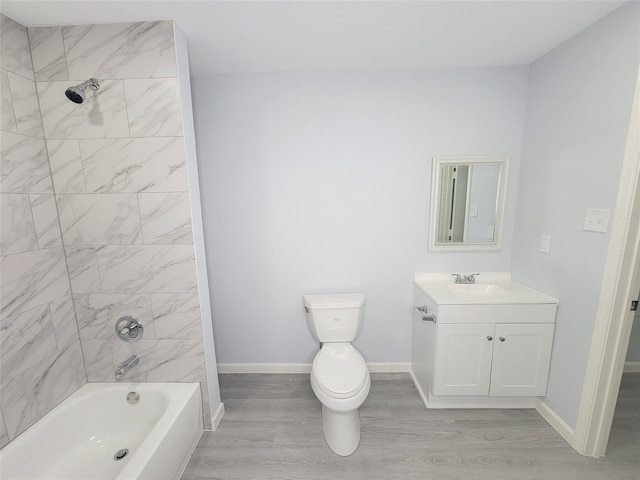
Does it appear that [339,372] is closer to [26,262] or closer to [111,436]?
[111,436]

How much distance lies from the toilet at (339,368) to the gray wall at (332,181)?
0.72 feet

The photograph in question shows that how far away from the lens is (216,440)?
158 cm

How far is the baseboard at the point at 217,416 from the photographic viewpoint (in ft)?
5.42

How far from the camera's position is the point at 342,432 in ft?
4.83

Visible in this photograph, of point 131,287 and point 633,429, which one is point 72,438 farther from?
point 633,429

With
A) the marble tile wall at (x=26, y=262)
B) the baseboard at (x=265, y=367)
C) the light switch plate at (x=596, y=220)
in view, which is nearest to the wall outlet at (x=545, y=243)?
the light switch plate at (x=596, y=220)

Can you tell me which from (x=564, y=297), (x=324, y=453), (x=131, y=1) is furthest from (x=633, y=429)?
(x=131, y=1)

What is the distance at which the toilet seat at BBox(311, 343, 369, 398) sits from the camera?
1.44 metres

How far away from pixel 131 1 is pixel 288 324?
2.09 metres

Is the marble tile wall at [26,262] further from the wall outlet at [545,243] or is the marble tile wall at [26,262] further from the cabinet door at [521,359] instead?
the wall outlet at [545,243]

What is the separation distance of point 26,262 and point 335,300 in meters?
1.72

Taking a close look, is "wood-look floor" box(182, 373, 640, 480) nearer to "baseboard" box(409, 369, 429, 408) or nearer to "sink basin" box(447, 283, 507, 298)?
"baseboard" box(409, 369, 429, 408)

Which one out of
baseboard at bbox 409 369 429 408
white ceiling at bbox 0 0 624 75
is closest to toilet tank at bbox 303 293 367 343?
baseboard at bbox 409 369 429 408

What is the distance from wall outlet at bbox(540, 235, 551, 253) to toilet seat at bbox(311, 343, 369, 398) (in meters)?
1.38
